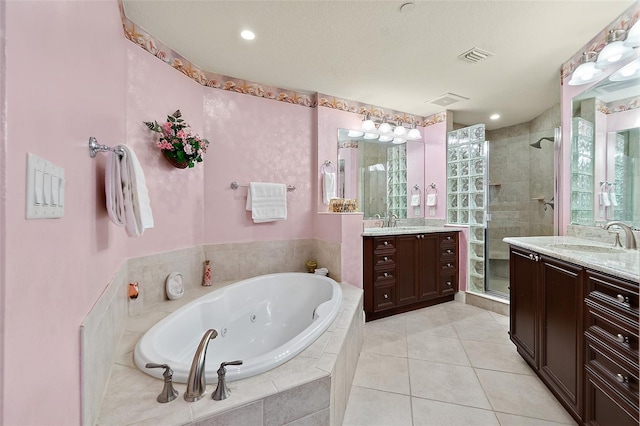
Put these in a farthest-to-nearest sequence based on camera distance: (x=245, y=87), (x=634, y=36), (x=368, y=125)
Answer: (x=368, y=125), (x=245, y=87), (x=634, y=36)

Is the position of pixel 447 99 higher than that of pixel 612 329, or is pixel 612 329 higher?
pixel 447 99

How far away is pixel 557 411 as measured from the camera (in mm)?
1522

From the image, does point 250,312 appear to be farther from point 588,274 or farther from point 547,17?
point 547,17

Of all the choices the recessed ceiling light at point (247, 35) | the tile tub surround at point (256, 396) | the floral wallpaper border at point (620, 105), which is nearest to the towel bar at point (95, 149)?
the tile tub surround at point (256, 396)

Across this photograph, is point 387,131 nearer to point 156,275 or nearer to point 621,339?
point 621,339

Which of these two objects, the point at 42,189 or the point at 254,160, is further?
the point at 254,160

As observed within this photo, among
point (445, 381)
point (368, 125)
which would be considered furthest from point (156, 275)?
point (368, 125)

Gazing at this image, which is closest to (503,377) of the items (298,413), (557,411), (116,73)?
(557,411)

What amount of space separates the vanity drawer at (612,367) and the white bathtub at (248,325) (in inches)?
49.7

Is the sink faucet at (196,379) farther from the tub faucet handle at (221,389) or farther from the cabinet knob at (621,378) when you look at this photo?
the cabinet knob at (621,378)

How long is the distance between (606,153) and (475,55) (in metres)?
1.21

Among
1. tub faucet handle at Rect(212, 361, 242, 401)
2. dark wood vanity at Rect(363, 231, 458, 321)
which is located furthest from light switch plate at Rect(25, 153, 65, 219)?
dark wood vanity at Rect(363, 231, 458, 321)

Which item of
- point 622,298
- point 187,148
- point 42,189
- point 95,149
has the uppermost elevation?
point 187,148

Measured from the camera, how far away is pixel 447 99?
10.3 ft
